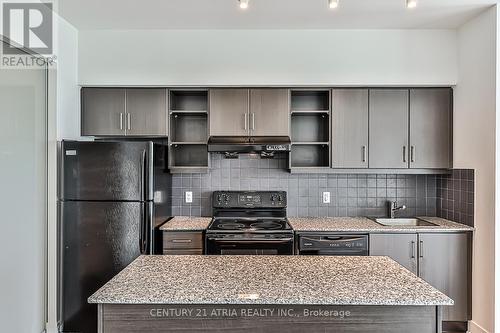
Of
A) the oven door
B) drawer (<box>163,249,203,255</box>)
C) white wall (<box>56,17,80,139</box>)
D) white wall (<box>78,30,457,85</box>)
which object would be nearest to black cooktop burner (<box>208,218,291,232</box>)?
the oven door

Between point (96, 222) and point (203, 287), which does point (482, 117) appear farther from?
point (96, 222)

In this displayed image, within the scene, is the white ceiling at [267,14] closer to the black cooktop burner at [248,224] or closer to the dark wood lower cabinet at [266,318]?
the black cooktop burner at [248,224]

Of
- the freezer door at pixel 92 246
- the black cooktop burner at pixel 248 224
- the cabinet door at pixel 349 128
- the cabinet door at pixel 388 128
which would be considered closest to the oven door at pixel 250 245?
the black cooktop burner at pixel 248 224

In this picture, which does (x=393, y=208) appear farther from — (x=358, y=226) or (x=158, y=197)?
(x=158, y=197)

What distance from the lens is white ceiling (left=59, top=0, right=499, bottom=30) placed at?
9.25 ft

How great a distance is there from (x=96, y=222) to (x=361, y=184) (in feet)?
8.43

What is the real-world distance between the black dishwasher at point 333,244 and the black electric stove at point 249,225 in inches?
5.5

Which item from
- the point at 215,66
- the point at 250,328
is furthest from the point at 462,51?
the point at 250,328

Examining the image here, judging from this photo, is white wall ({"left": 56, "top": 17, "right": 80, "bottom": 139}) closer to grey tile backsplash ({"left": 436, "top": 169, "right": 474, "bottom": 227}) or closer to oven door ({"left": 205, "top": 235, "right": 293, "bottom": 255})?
oven door ({"left": 205, "top": 235, "right": 293, "bottom": 255})

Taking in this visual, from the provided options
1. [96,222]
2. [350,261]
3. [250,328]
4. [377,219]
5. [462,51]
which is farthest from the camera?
[377,219]

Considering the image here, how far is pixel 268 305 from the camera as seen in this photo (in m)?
1.52

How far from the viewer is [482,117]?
2959 mm

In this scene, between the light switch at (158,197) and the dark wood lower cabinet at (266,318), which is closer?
the dark wood lower cabinet at (266,318)

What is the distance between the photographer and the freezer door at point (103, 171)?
9.57 ft
